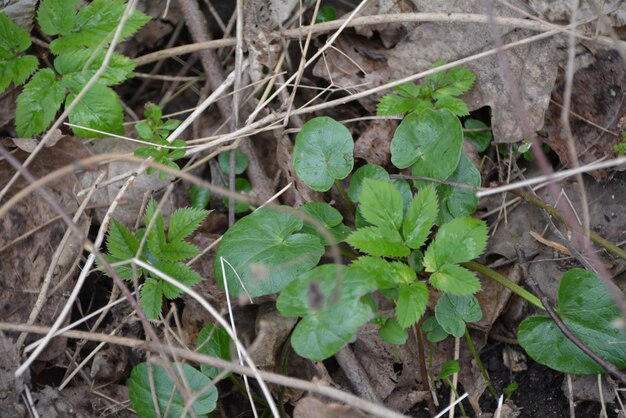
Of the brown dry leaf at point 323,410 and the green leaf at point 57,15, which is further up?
the green leaf at point 57,15

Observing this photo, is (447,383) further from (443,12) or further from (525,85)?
(443,12)

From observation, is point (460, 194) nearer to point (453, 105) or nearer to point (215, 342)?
point (453, 105)

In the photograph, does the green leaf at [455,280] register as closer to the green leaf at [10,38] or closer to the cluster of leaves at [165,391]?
the cluster of leaves at [165,391]

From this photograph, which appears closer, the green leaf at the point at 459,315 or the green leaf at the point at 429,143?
the green leaf at the point at 459,315

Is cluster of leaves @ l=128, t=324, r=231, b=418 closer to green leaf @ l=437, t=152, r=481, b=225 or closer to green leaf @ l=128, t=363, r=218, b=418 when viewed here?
green leaf @ l=128, t=363, r=218, b=418

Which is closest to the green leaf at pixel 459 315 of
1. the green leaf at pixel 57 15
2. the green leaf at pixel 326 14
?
the green leaf at pixel 326 14

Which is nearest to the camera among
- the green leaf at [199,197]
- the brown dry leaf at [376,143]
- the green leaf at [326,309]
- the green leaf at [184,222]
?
the green leaf at [326,309]
